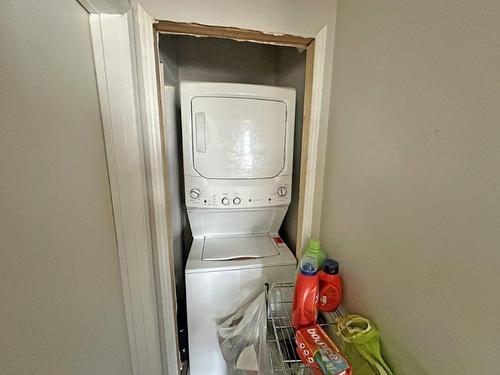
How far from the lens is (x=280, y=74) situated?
1.96 meters

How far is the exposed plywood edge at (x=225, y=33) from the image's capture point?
2.97ft

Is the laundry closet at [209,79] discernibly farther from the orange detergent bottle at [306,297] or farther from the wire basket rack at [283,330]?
the orange detergent bottle at [306,297]

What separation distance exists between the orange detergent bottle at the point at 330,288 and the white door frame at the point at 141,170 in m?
0.28

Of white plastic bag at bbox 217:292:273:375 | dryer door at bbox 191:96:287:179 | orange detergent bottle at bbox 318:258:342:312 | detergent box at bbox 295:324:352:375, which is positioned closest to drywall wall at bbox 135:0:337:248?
dryer door at bbox 191:96:287:179

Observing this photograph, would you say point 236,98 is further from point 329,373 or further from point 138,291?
point 329,373

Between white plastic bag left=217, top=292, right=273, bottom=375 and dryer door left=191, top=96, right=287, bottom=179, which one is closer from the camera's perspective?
white plastic bag left=217, top=292, right=273, bottom=375

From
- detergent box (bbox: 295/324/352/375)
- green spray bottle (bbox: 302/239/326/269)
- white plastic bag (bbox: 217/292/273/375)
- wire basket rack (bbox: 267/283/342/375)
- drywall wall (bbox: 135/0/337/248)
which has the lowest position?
white plastic bag (bbox: 217/292/273/375)

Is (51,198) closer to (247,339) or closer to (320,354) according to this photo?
(320,354)

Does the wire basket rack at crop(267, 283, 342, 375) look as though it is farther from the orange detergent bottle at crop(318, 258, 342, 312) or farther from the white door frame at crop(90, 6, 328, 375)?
the white door frame at crop(90, 6, 328, 375)

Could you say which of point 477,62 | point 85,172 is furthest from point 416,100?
point 85,172

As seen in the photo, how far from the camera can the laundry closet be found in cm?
154

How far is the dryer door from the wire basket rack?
→ 2.40ft

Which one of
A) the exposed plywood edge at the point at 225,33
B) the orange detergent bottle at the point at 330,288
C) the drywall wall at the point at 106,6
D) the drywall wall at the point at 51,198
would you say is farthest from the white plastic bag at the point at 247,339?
the drywall wall at the point at 106,6

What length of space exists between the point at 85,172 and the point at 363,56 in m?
1.07
